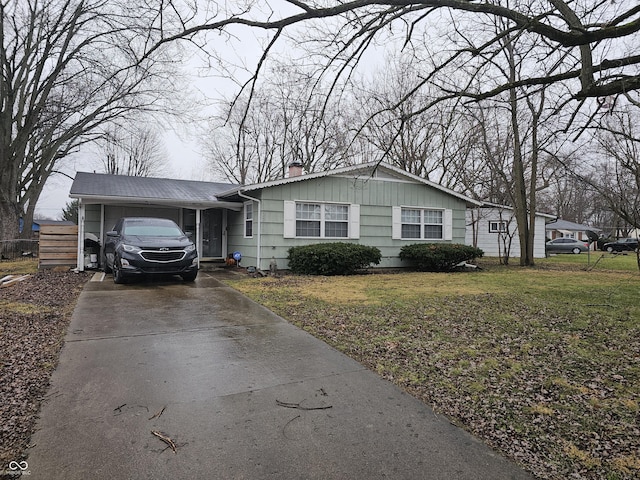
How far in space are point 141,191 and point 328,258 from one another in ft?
22.5

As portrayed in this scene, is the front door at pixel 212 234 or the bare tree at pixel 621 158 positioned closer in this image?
the bare tree at pixel 621 158

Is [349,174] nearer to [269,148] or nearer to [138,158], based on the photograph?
[269,148]

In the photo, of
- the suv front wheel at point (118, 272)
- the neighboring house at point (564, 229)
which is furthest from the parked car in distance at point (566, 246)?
the suv front wheel at point (118, 272)

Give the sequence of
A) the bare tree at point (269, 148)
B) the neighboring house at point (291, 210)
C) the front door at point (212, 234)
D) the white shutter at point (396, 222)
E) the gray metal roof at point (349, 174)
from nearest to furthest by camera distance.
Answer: the gray metal roof at point (349, 174) → the neighboring house at point (291, 210) → the white shutter at point (396, 222) → the front door at point (212, 234) → the bare tree at point (269, 148)

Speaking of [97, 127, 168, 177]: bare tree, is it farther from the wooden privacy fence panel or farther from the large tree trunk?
the wooden privacy fence panel

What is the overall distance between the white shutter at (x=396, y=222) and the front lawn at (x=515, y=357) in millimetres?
5295

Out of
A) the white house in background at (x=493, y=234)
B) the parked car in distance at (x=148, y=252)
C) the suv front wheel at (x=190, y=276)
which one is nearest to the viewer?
the parked car in distance at (x=148, y=252)

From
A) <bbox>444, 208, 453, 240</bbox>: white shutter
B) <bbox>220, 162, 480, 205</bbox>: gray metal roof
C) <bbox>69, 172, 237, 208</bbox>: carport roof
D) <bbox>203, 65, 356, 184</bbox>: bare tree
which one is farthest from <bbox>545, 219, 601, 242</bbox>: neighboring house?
<bbox>69, 172, 237, 208</bbox>: carport roof

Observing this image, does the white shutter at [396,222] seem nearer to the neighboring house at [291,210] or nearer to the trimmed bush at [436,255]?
the neighboring house at [291,210]

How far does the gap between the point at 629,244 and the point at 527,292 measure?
96.5 feet

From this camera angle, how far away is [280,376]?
3564 mm

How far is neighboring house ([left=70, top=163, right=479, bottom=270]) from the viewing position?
Answer: 12078mm

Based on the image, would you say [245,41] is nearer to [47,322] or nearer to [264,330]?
[264,330]

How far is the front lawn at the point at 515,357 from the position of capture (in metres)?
2.48
